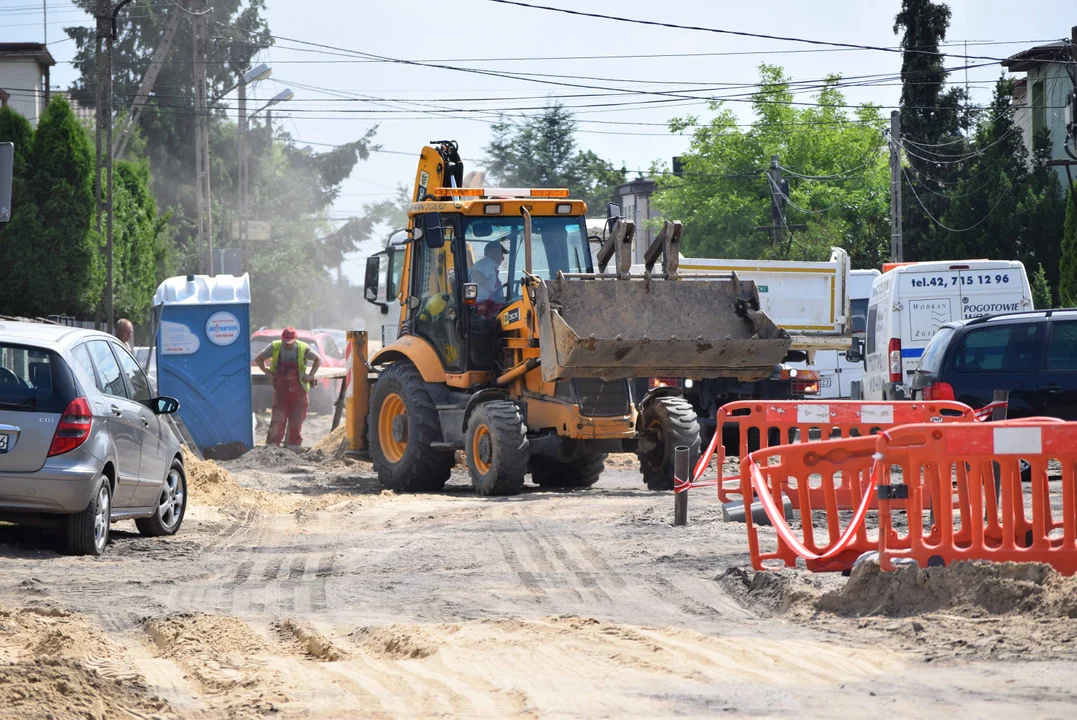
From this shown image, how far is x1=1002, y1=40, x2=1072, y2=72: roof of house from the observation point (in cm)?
4081

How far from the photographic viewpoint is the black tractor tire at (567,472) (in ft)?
51.3

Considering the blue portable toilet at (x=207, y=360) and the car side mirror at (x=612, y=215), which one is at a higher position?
the car side mirror at (x=612, y=215)

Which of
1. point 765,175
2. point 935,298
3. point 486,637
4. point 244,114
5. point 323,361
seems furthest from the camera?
point 765,175

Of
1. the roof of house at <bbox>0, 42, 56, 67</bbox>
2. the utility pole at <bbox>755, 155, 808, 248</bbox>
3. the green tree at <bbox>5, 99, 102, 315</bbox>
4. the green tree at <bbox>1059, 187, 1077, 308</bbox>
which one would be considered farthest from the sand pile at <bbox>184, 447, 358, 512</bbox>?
the utility pole at <bbox>755, 155, 808, 248</bbox>

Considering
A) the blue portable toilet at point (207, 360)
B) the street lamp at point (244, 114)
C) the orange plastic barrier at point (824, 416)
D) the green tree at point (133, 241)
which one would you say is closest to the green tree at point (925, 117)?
the street lamp at point (244, 114)

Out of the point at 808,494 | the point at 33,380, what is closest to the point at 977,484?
the point at 808,494

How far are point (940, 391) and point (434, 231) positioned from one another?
5577mm

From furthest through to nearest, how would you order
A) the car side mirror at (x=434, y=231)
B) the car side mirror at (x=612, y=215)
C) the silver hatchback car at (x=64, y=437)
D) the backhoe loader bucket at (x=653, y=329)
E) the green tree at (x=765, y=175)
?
1. the green tree at (x=765, y=175)
2. the car side mirror at (x=612, y=215)
3. the car side mirror at (x=434, y=231)
4. the backhoe loader bucket at (x=653, y=329)
5. the silver hatchback car at (x=64, y=437)

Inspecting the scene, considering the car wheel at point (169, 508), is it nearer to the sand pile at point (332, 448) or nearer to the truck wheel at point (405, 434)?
the truck wheel at point (405, 434)

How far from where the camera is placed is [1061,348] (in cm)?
1492

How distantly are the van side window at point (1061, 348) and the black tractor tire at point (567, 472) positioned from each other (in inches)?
191

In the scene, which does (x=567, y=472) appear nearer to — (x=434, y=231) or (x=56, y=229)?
(x=434, y=231)

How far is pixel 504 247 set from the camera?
15.1 meters

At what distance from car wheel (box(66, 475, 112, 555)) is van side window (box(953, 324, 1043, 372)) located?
360 inches
